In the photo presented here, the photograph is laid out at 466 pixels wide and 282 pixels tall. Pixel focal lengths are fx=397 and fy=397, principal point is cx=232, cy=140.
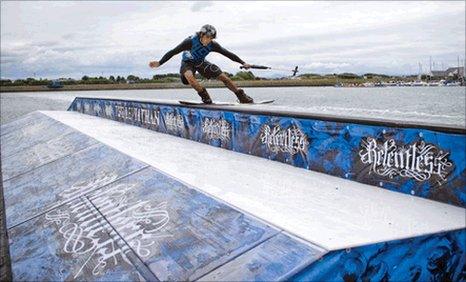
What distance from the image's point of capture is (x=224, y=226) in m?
4.05

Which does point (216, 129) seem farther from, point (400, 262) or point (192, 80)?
point (400, 262)

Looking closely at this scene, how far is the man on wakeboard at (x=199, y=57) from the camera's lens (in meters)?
9.68

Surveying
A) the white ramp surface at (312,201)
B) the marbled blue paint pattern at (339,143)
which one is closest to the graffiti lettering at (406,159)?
the marbled blue paint pattern at (339,143)

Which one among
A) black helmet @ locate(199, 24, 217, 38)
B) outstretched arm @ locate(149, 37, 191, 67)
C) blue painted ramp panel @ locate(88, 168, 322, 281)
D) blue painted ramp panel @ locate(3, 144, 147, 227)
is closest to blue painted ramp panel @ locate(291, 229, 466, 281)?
blue painted ramp panel @ locate(88, 168, 322, 281)

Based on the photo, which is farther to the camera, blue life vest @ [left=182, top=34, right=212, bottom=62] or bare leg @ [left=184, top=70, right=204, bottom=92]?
bare leg @ [left=184, top=70, right=204, bottom=92]

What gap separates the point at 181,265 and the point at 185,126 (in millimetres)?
6919

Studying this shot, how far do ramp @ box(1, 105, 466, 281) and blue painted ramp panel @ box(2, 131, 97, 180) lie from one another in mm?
2596

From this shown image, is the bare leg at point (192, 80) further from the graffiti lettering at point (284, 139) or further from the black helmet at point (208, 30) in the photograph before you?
the graffiti lettering at point (284, 139)

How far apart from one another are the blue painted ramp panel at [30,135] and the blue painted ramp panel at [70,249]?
746 cm

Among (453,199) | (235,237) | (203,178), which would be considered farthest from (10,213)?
(453,199)

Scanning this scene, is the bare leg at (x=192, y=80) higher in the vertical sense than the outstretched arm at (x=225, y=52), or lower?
lower

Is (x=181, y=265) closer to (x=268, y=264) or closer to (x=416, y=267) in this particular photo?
(x=268, y=264)

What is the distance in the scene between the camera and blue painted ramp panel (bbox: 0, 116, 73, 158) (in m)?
13.6

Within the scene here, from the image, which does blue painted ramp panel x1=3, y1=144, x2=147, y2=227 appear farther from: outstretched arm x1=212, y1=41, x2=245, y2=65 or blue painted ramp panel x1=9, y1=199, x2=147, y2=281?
outstretched arm x1=212, y1=41, x2=245, y2=65
